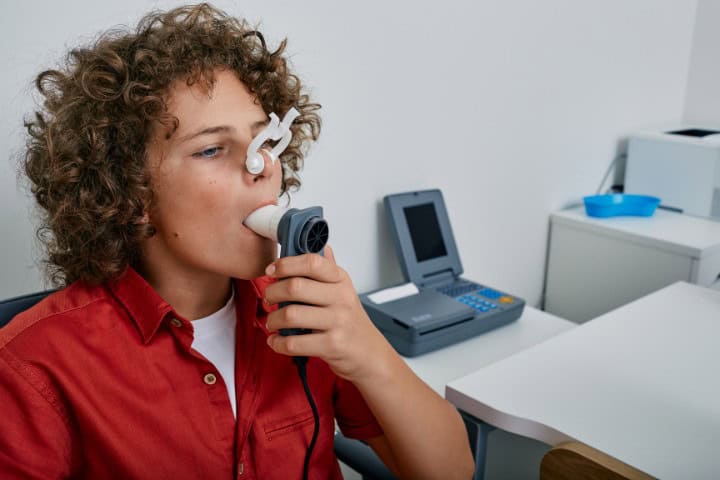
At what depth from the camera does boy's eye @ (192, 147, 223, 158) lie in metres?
0.90

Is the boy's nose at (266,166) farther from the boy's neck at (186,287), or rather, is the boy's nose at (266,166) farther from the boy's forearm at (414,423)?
the boy's forearm at (414,423)

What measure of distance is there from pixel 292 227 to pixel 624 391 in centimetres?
73

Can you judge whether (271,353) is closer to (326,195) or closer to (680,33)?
(326,195)

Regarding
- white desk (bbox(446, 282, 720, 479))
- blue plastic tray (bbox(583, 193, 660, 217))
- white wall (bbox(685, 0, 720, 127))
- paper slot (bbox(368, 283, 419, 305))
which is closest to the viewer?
white desk (bbox(446, 282, 720, 479))

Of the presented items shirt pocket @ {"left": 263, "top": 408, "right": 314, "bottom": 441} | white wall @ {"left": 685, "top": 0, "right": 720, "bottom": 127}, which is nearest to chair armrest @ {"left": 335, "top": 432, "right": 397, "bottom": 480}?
shirt pocket @ {"left": 263, "top": 408, "right": 314, "bottom": 441}

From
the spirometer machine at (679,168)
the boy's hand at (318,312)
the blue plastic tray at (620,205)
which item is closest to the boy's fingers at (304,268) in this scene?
the boy's hand at (318,312)

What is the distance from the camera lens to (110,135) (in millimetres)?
927

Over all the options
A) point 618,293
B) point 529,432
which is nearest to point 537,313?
point 618,293

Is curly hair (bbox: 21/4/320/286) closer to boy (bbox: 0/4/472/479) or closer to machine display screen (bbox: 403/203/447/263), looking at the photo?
boy (bbox: 0/4/472/479)

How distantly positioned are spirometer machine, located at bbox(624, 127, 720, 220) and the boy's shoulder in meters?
2.01

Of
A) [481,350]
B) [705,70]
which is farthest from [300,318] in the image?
[705,70]

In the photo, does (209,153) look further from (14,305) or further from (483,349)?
(483,349)

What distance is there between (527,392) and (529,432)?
0.09 m

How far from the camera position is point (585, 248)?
2246 millimetres
